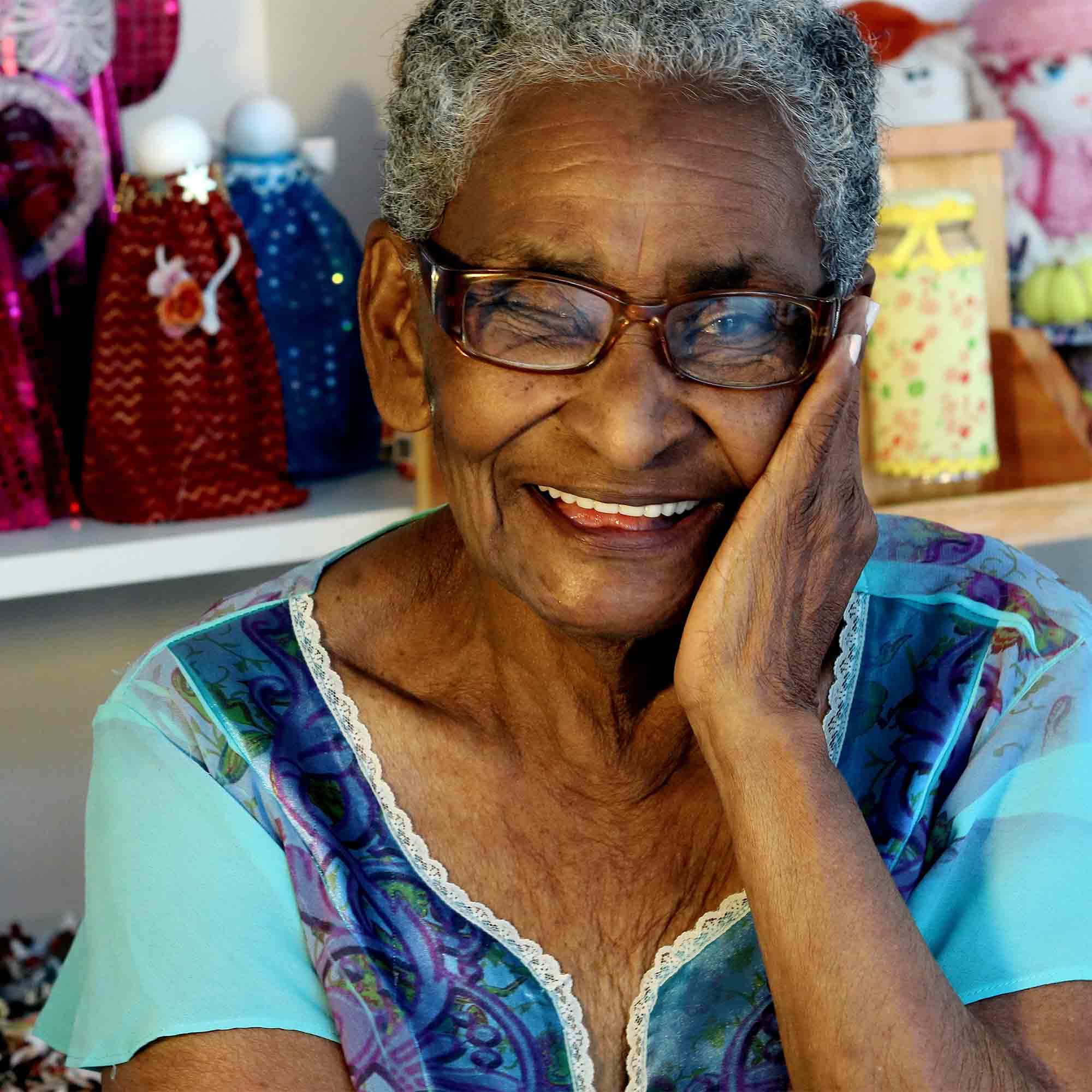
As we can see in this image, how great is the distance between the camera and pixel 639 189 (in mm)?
918

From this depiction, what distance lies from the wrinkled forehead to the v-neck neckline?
0.33m

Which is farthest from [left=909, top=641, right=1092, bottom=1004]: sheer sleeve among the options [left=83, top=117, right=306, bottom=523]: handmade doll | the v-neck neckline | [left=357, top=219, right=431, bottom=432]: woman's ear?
[left=83, top=117, right=306, bottom=523]: handmade doll

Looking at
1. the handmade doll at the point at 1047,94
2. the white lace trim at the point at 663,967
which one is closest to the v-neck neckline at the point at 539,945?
the white lace trim at the point at 663,967

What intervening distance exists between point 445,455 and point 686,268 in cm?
21

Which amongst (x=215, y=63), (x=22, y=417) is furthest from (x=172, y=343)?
(x=215, y=63)

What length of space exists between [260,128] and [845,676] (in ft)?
2.85

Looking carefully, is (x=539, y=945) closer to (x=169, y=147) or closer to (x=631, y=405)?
(x=631, y=405)

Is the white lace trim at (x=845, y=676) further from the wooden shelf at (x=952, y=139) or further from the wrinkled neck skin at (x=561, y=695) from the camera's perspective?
the wooden shelf at (x=952, y=139)

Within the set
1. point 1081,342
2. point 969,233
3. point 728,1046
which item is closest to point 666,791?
point 728,1046

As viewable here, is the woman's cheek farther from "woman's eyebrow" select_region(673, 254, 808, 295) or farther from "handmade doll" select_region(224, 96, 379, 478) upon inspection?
"handmade doll" select_region(224, 96, 379, 478)

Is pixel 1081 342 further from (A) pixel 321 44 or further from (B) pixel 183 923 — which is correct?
(B) pixel 183 923

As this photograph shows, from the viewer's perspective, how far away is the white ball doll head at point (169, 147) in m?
1.48

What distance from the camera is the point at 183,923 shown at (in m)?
1.01

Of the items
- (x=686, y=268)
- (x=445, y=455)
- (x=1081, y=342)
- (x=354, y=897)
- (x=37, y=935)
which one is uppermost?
(x=686, y=268)
